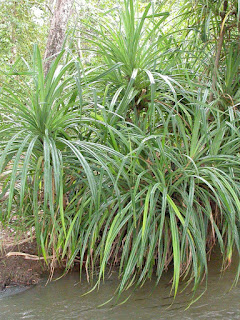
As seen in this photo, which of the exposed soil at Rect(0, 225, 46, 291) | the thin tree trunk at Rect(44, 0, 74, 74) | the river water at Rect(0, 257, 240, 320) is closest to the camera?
the river water at Rect(0, 257, 240, 320)

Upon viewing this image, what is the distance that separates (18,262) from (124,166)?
0.85 metres

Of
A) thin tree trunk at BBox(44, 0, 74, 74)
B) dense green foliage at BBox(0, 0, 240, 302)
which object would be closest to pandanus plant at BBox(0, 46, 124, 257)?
dense green foliage at BBox(0, 0, 240, 302)

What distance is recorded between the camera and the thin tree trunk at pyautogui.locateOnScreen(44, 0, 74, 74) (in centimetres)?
400

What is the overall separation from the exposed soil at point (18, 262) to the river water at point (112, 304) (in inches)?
3.1

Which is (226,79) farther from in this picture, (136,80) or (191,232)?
(191,232)

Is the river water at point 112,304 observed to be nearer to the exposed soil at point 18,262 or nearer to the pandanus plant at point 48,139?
the exposed soil at point 18,262

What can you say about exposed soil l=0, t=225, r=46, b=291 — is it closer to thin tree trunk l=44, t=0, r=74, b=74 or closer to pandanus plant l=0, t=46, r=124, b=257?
pandanus plant l=0, t=46, r=124, b=257

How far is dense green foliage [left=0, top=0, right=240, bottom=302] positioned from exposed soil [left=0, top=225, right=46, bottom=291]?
150 millimetres

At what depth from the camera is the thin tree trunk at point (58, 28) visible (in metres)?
4.00

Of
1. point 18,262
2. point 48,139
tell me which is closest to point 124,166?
point 48,139

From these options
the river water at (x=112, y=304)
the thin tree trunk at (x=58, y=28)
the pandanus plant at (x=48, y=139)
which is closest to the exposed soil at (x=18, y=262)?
the river water at (x=112, y=304)

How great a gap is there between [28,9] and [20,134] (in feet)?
19.8

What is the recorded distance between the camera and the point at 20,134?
171 centimetres

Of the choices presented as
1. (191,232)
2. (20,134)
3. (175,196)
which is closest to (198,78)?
(175,196)
